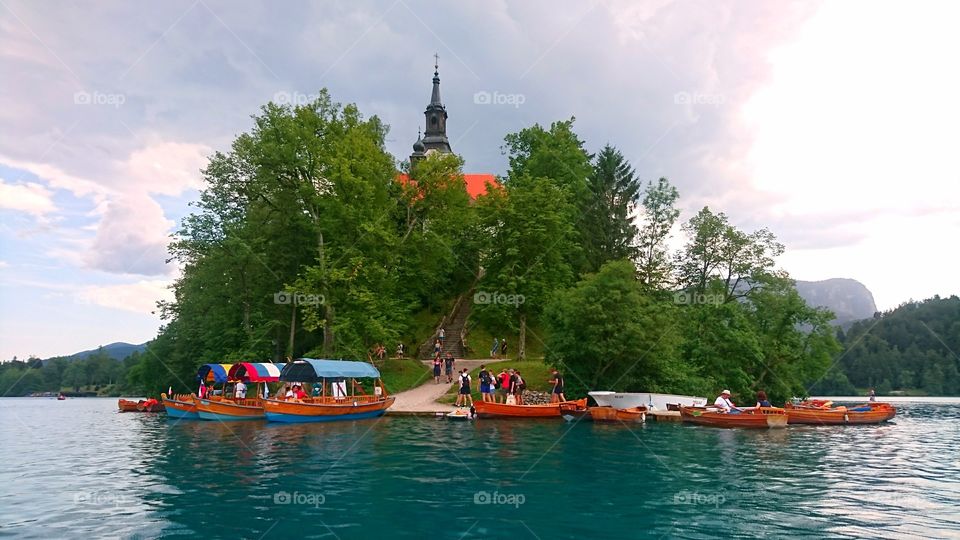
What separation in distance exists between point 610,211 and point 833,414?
2714 centimetres

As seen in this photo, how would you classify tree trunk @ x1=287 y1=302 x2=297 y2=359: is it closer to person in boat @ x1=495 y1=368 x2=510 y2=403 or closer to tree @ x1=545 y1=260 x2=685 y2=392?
person in boat @ x1=495 y1=368 x2=510 y2=403

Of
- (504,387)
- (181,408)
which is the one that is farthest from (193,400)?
(504,387)

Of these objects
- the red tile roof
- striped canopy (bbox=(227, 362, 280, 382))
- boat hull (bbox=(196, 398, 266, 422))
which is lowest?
boat hull (bbox=(196, 398, 266, 422))

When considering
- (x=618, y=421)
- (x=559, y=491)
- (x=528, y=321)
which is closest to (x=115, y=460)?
(x=559, y=491)

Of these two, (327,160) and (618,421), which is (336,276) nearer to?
(327,160)

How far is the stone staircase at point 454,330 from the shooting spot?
5394 centimetres

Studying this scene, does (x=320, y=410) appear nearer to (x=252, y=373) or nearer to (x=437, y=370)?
(x=252, y=373)

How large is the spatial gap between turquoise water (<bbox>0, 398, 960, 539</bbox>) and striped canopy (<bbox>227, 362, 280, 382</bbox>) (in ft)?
36.5

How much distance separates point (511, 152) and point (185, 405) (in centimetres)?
4581

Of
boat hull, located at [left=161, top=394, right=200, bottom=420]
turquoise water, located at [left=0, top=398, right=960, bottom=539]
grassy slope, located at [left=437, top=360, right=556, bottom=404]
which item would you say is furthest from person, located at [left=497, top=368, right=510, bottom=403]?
boat hull, located at [left=161, top=394, right=200, bottom=420]

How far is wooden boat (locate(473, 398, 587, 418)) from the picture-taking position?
34594 millimetres

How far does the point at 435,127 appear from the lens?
94375 millimetres

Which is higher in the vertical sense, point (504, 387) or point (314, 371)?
point (314, 371)

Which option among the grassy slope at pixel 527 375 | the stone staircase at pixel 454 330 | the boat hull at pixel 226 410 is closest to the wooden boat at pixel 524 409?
the grassy slope at pixel 527 375
